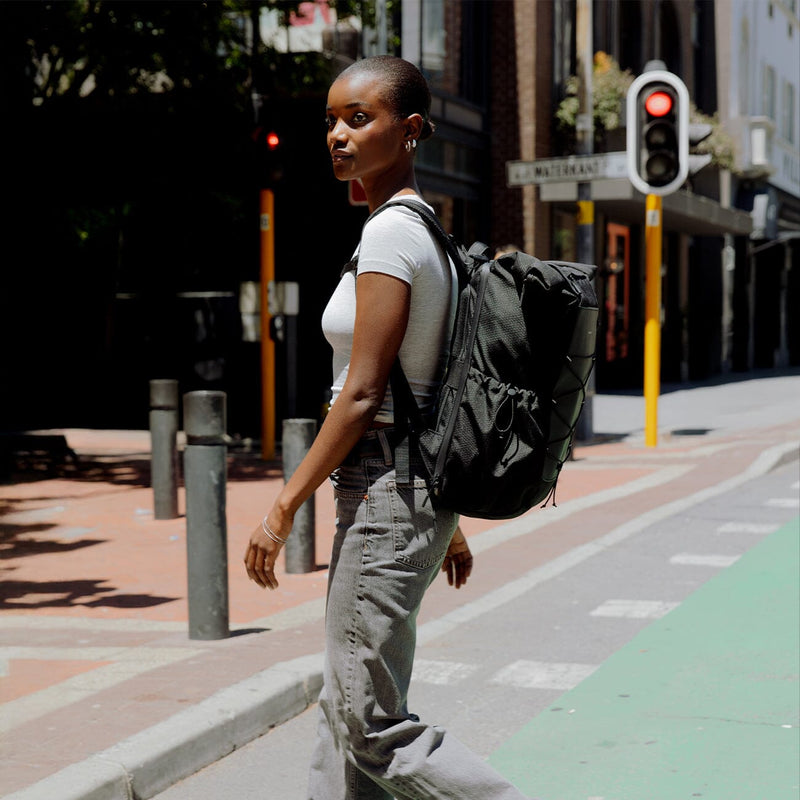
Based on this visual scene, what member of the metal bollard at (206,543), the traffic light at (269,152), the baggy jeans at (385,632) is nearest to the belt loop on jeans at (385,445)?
the baggy jeans at (385,632)

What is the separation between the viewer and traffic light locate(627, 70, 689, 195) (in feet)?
40.4

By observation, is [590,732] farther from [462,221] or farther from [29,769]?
[462,221]

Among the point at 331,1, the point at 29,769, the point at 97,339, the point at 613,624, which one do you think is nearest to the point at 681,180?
the point at 331,1

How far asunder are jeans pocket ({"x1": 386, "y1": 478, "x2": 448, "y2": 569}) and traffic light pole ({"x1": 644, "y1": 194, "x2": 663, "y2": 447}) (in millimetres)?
10367

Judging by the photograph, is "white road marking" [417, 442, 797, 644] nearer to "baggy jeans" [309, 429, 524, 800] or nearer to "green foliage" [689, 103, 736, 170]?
"baggy jeans" [309, 429, 524, 800]

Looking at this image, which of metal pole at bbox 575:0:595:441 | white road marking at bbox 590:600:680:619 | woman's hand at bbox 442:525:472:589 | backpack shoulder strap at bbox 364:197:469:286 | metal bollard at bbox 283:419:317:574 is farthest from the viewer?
metal pole at bbox 575:0:595:441

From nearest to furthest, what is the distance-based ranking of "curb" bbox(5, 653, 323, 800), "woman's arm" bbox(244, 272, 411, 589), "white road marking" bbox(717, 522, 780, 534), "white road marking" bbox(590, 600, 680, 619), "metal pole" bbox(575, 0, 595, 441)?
"woman's arm" bbox(244, 272, 411, 589) → "curb" bbox(5, 653, 323, 800) → "white road marking" bbox(590, 600, 680, 619) → "white road marking" bbox(717, 522, 780, 534) → "metal pole" bbox(575, 0, 595, 441)

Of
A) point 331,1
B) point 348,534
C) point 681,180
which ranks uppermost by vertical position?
point 331,1

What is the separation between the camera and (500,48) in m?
20.0

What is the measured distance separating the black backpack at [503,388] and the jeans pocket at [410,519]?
0.03m

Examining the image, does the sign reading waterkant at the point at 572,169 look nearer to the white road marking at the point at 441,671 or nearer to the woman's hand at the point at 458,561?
the white road marking at the point at 441,671

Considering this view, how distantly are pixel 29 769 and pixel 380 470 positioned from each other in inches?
69.5

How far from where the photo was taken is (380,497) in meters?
2.63

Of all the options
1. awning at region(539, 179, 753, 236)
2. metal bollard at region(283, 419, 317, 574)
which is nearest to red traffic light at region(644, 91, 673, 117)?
awning at region(539, 179, 753, 236)
